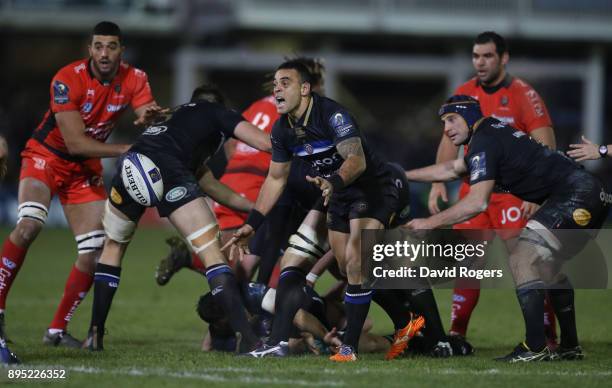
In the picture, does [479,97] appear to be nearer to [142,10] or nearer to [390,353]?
[390,353]

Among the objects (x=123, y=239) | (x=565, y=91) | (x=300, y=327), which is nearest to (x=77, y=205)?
(x=123, y=239)

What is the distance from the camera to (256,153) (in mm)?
10398

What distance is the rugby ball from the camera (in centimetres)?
813

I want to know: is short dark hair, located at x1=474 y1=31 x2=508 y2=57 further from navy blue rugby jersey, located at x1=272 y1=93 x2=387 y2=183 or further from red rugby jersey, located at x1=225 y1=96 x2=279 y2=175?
red rugby jersey, located at x1=225 y1=96 x2=279 y2=175

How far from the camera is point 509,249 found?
9.11 meters

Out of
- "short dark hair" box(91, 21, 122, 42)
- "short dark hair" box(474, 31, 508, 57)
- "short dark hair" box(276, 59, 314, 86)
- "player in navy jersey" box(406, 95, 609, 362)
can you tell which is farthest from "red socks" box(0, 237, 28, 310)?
"short dark hair" box(474, 31, 508, 57)

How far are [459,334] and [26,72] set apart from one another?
23.2 m

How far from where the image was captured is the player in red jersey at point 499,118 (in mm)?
9312

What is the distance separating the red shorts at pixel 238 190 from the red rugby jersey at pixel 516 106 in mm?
2237

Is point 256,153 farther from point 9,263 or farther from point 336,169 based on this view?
point 9,263

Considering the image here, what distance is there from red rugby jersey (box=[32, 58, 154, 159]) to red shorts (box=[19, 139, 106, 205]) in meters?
0.08

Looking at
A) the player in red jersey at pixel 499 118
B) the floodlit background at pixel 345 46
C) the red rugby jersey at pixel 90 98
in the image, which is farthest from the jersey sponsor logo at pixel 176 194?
the floodlit background at pixel 345 46

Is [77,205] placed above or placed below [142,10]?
below

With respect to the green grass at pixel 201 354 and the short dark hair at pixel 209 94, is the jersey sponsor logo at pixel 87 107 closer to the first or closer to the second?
the short dark hair at pixel 209 94
